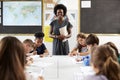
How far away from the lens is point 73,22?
5773mm

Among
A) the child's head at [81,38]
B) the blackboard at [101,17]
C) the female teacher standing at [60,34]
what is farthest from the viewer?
the blackboard at [101,17]

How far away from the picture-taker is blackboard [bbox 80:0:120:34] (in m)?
5.79

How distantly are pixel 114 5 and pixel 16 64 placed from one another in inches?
182

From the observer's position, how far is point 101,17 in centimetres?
582

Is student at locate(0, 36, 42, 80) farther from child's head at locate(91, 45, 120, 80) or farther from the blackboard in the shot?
the blackboard

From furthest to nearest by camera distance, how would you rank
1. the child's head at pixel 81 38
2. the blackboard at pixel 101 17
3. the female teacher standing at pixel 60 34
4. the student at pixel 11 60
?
the blackboard at pixel 101 17 < the female teacher standing at pixel 60 34 < the child's head at pixel 81 38 < the student at pixel 11 60

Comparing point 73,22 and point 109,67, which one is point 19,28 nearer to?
point 73,22

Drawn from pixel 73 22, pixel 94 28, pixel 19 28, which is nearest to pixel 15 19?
pixel 19 28

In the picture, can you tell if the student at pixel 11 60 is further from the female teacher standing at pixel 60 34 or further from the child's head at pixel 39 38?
the female teacher standing at pixel 60 34

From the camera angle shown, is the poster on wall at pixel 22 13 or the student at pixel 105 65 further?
the poster on wall at pixel 22 13

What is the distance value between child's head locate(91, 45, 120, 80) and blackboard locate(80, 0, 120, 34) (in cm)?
393

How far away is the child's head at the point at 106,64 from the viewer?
5.91 ft

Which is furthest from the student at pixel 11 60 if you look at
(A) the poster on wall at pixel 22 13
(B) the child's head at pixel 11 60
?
(A) the poster on wall at pixel 22 13

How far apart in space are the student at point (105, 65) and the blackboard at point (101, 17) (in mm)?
3930
